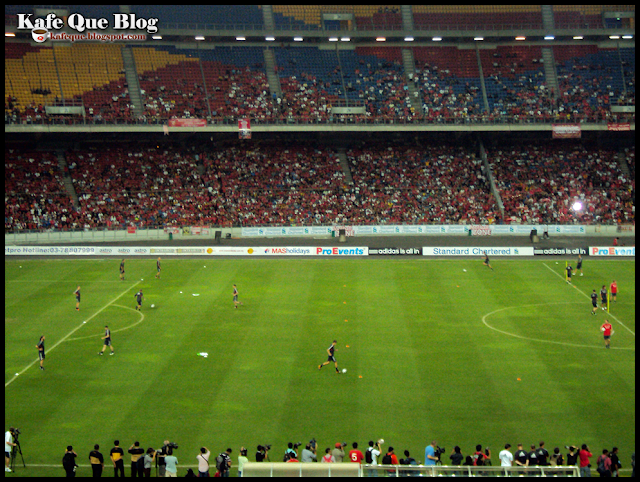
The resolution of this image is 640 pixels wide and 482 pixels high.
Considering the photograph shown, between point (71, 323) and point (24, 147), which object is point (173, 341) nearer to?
point (71, 323)

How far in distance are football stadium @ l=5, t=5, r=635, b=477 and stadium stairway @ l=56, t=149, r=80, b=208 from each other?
0.62ft

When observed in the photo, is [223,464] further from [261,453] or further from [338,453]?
[338,453]

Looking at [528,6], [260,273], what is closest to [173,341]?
[260,273]

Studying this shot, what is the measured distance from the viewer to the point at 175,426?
75.4 ft

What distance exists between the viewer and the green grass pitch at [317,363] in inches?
888

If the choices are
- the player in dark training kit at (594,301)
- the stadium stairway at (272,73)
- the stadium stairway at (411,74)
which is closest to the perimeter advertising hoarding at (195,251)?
the player in dark training kit at (594,301)

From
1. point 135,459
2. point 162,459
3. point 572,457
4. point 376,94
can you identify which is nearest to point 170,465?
point 162,459

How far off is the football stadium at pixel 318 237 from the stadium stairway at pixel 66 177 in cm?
19

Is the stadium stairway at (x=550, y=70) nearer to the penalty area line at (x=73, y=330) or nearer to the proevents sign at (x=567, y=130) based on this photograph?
the proevents sign at (x=567, y=130)

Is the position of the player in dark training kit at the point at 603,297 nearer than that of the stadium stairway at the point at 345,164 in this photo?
Yes

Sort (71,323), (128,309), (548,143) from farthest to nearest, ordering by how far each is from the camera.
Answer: (548,143) → (128,309) → (71,323)

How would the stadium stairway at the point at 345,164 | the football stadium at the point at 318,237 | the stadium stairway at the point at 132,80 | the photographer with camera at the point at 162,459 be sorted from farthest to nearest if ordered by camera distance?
the stadium stairway at the point at 345,164
the stadium stairway at the point at 132,80
the football stadium at the point at 318,237
the photographer with camera at the point at 162,459

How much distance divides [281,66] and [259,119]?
874 centimetres

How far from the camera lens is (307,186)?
213 feet
